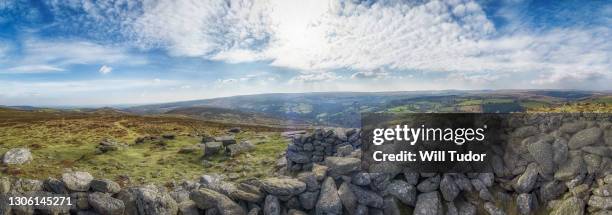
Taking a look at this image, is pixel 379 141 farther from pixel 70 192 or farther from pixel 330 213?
pixel 70 192

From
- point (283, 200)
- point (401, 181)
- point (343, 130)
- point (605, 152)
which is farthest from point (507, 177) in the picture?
point (343, 130)

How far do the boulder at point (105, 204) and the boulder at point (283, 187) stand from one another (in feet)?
12.5

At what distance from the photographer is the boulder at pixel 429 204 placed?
33.0 feet

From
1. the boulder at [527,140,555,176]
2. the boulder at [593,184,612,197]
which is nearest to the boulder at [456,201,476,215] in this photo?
the boulder at [527,140,555,176]

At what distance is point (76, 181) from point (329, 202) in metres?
7.09

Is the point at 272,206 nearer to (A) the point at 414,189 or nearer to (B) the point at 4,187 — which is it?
(A) the point at 414,189

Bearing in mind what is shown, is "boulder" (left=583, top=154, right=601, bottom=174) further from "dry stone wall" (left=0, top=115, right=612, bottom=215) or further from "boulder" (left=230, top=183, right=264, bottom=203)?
"boulder" (left=230, top=183, right=264, bottom=203)

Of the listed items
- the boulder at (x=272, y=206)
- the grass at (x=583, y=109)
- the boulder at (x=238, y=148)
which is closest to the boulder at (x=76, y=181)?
the boulder at (x=272, y=206)

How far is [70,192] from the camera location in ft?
33.2

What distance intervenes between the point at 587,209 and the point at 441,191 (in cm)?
340

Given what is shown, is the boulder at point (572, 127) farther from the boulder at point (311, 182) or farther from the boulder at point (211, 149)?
the boulder at point (211, 149)

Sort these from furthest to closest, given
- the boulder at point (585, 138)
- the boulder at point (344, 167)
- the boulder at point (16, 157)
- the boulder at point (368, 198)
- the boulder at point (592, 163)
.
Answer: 1. the boulder at point (16, 157)
2. the boulder at point (344, 167)
3. the boulder at point (368, 198)
4. the boulder at point (585, 138)
5. the boulder at point (592, 163)

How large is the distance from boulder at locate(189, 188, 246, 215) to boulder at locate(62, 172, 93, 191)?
3.09m

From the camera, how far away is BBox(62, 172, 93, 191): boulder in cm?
1010
